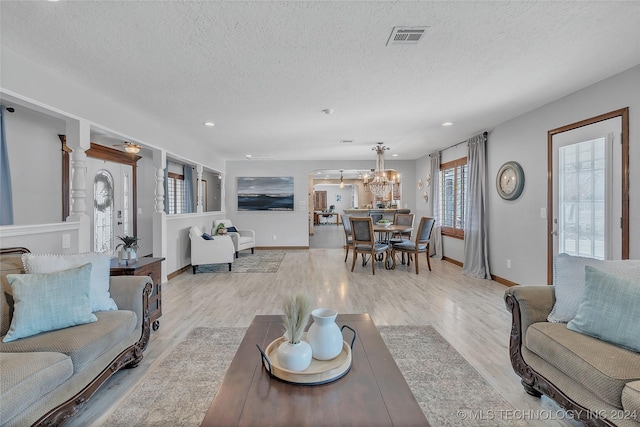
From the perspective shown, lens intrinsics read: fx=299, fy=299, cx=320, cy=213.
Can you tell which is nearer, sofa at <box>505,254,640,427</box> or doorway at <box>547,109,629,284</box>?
sofa at <box>505,254,640,427</box>

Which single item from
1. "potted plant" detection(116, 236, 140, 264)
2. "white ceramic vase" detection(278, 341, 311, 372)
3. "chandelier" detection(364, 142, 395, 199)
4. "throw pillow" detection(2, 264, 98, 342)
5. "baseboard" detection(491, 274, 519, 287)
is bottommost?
"baseboard" detection(491, 274, 519, 287)

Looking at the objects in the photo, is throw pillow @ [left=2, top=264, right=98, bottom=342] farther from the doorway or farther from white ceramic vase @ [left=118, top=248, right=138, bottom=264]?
the doorway

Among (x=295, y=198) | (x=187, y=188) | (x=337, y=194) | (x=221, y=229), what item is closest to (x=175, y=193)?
(x=187, y=188)

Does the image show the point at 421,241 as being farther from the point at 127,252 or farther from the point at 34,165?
the point at 34,165

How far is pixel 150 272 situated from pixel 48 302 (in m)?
1.12

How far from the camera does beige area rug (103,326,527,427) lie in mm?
1689

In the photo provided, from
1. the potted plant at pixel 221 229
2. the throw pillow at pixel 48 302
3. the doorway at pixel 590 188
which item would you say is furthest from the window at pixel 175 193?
the doorway at pixel 590 188

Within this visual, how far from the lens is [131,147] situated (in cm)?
477

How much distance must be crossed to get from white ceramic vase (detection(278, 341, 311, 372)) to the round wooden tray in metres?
0.02

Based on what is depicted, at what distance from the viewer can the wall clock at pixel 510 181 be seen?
4129mm

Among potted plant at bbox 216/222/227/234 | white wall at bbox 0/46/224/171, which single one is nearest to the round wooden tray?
white wall at bbox 0/46/224/171

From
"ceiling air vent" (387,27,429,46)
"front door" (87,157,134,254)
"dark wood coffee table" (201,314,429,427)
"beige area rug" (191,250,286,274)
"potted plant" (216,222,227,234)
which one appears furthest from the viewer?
"potted plant" (216,222,227,234)

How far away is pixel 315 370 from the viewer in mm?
1329

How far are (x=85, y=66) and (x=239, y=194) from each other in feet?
18.5
